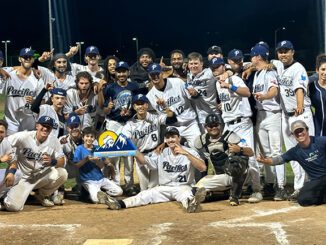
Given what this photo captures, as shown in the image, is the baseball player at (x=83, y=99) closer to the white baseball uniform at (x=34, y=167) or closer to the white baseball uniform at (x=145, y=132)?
the white baseball uniform at (x=145, y=132)

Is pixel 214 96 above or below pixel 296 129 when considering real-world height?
above

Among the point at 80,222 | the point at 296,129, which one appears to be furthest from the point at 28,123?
the point at 296,129

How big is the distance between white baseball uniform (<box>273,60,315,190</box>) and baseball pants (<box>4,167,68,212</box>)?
2921mm

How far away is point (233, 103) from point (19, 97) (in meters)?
2.95

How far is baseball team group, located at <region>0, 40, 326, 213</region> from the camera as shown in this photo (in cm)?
618

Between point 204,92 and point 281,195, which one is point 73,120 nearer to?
point 204,92

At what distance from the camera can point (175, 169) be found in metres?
6.50

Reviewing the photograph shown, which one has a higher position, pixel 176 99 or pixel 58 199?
pixel 176 99

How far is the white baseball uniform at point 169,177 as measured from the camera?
638 centimetres

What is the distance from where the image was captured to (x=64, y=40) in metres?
29.2

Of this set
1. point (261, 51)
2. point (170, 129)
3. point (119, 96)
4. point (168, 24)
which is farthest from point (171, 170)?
point (168, 24)

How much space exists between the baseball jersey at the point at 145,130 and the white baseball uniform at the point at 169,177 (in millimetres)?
402

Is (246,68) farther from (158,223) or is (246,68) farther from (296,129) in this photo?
(158,223)

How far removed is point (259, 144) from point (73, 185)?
296 centimetres
